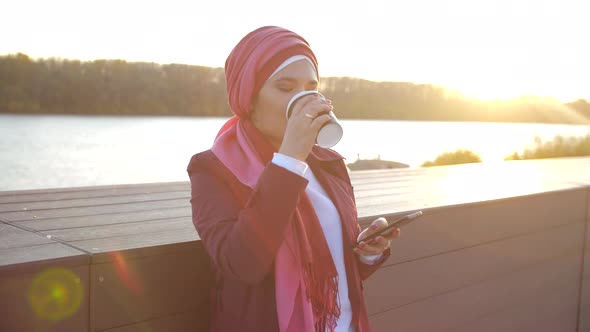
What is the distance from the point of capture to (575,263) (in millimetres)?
4031

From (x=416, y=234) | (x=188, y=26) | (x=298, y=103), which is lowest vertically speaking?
(x=416, y=234)

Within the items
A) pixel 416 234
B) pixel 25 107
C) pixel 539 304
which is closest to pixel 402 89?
pixel 25 107

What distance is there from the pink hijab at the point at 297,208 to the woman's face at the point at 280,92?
2cm

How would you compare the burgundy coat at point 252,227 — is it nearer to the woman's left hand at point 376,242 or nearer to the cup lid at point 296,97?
the woman's left hand at point 376,242

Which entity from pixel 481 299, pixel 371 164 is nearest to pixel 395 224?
pixel 481 299

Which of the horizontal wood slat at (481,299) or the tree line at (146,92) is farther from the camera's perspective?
the tree line at (146,92)

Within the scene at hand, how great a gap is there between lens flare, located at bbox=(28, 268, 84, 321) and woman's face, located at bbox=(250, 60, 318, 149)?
61 cm

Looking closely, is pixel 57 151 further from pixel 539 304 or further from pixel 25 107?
pixel 539 304

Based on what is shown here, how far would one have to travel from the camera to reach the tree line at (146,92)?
284 inches

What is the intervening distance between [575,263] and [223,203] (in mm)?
3333

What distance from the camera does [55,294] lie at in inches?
57.0

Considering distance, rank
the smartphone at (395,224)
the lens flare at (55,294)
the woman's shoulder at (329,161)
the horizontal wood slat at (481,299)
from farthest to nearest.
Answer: the horizontal wood slat at (481,299) < the woman's shoulder at (329,161) < the smartphone at (395,224) < the lens flare at (55,294)

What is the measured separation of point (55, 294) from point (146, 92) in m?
6.66

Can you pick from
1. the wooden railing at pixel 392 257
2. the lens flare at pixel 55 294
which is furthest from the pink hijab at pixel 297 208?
the lens flare at pixel 55 294
